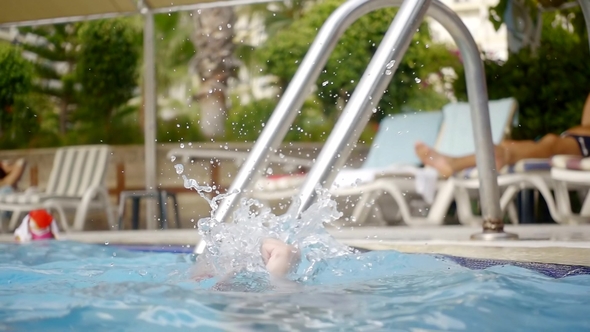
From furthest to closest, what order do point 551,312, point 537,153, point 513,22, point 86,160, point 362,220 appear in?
1. point 86,160
2. point 513,22
3. point 362,220
4. point 537,153
5. point 551,312

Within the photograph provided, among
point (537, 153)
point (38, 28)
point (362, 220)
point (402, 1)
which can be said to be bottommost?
point (362, 220)

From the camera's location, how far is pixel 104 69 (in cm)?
1469

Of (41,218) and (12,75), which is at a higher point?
(12,75)

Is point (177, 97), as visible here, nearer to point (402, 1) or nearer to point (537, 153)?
point (537, 153)

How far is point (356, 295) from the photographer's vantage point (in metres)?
2.19

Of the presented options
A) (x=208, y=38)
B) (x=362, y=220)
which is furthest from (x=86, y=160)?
(x=208, y=38)

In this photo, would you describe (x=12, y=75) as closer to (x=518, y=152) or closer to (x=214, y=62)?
(x=214, y=62)

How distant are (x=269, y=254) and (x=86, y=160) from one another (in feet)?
18.9

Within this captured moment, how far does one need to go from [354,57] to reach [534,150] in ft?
20.3

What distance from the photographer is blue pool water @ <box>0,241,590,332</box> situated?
1777 mm

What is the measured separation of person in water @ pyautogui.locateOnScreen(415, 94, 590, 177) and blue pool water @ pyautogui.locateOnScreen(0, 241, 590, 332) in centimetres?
275

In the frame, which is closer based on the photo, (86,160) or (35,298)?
(35,298)

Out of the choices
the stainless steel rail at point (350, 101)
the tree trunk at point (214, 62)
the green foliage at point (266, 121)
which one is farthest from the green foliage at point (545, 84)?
the tree trunk at point (214, 62)

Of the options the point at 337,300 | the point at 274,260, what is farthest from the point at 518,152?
the point at 337,300
